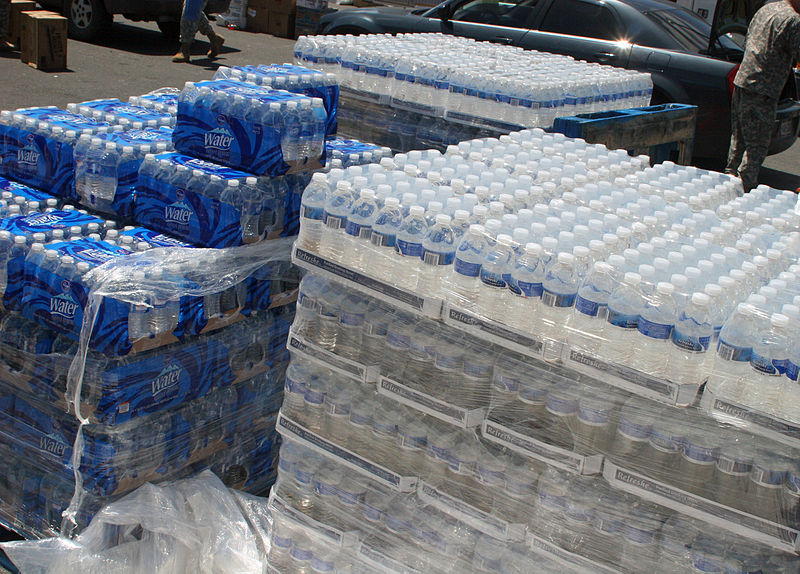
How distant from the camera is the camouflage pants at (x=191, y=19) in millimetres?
13406

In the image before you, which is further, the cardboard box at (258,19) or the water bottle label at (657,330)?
the cardboard box at (258,19)

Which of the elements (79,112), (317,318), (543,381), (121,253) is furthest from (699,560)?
(79,112)

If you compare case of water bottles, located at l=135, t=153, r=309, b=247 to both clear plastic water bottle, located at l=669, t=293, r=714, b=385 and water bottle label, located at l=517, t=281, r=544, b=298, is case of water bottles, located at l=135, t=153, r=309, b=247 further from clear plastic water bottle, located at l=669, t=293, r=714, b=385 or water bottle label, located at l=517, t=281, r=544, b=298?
clear plastic water bottle, located at l=669, t=293, r=714, b=385

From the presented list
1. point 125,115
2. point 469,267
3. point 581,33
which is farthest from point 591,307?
point 581,33

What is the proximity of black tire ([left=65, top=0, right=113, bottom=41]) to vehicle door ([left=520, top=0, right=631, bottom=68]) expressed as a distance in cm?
814

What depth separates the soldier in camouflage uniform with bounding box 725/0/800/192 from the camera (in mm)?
8250

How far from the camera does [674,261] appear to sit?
3.13 m

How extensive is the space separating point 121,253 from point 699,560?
274cm

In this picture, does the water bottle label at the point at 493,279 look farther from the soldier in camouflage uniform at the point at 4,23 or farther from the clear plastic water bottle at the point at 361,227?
the soldier in camouflage uniform at the point at 4,23

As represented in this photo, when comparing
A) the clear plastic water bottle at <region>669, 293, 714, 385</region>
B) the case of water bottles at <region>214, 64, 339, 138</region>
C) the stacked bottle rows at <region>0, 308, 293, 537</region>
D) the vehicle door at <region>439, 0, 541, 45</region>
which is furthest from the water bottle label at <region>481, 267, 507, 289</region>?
the vehicle door at <region>439, 0, 541, 45</region>

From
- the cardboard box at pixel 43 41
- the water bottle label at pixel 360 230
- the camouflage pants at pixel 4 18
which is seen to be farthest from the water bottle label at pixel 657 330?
the camouflage pants at pixel 4 18

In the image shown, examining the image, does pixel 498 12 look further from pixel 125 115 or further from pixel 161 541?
pixel 161 541

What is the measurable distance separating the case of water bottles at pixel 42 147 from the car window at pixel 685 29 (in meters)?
7.16

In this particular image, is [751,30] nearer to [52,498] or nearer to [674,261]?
[674,261]
